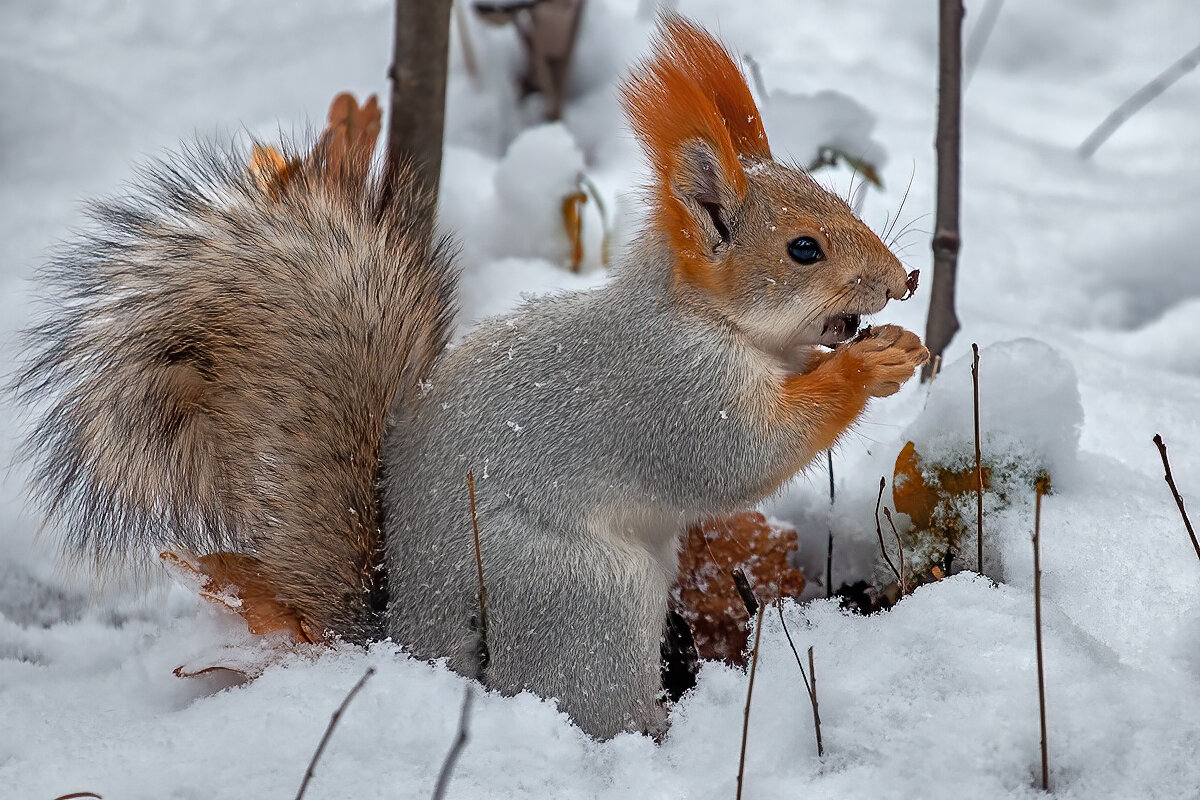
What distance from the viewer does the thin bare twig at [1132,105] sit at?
3.20m

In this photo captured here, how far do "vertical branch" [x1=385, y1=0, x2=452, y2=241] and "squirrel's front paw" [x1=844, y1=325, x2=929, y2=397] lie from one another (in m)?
1.01

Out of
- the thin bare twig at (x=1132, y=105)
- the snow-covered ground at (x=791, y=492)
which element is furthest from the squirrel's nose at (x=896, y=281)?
the thin bare twig at (x=1132, y=105)

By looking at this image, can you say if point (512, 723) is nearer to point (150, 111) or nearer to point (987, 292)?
point (987, 292)

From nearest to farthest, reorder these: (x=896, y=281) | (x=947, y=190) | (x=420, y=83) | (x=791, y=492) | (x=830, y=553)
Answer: (x=896, y=281)
(x=830, y=553)
(x=791, y=492)
(x=947, y=190)
(x=420, y=83)

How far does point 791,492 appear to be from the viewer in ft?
5.89

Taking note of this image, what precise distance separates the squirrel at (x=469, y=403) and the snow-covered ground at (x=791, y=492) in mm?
108

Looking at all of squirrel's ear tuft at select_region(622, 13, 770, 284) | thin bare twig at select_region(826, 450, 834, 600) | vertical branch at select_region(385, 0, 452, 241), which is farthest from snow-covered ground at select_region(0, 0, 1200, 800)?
vertical branch at select_region(385, 0, 452, 241)

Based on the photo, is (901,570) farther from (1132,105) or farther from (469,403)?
(1132,105)

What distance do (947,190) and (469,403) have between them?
1.05 metres

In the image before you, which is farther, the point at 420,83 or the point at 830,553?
the point at 420,83

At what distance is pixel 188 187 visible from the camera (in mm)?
1427

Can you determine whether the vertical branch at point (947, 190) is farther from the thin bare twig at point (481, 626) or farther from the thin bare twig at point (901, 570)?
the thin bare twig at point (481, 626)

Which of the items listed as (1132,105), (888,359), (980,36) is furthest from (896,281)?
(980,36)

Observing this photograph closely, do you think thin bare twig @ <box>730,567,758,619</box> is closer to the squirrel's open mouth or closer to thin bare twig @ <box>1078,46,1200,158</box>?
the squirrel's open mouth
